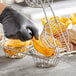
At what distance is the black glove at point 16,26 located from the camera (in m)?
0.55

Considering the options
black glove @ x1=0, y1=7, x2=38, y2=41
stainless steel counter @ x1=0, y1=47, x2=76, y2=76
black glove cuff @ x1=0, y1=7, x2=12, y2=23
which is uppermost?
black glove cuff @ x1=0, y1=7, x2=12, y2=23

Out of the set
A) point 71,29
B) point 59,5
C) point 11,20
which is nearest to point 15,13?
point 11,20

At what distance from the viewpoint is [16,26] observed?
560 mm

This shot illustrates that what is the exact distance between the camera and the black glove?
1.79 feet

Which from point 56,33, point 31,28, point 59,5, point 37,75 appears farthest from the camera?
point 59,5

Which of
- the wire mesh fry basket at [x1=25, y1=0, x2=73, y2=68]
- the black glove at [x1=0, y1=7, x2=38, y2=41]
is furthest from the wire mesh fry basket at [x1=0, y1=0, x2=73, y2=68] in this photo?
the black glove at [x1=0, y1=7, x2=38, y2=41]

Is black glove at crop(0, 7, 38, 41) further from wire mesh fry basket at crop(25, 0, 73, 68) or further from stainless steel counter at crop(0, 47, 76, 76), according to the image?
stainless steel counter at crop(0, 47, 76, 76)

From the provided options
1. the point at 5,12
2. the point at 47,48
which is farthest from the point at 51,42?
the point at 5,12

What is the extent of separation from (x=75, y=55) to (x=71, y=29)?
119 millimetres

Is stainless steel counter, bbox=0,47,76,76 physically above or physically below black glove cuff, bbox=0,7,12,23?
below

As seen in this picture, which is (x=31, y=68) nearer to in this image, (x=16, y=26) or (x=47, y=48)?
(x=47, y=48)

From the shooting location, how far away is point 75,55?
0.96 meters

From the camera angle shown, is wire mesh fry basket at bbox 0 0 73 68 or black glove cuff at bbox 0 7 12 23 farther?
wire mesh fry basket at bbox 0 0 73 68

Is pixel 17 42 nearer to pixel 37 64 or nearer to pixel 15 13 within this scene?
pixel 37 64
